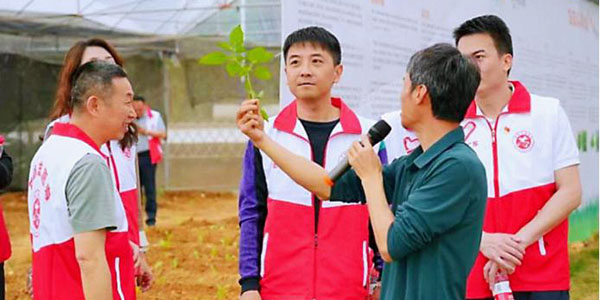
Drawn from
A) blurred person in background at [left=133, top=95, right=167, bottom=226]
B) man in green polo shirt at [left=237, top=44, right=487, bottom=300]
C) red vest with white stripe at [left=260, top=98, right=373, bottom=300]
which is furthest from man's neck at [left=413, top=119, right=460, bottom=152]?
blurred person in background at [left=133, top=95, right=167, bottom=226]

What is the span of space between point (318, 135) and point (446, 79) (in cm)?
83

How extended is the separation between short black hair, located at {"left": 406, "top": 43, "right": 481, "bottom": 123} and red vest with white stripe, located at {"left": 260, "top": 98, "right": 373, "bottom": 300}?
711 mm

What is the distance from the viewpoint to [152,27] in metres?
12.8

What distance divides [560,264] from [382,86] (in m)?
1.70

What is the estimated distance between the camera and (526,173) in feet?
10.1

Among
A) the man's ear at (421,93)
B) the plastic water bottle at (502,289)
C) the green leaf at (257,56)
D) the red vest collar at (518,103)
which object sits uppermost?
the green leaf at (257,56)

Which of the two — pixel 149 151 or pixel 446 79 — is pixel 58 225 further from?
pixel 149 151

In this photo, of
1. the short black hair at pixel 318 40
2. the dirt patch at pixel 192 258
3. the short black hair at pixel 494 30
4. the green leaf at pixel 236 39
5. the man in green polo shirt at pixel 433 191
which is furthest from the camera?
the dirt patch at pixel 192 258

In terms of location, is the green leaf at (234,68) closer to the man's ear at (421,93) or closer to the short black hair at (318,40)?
the man's ear at (421,93)

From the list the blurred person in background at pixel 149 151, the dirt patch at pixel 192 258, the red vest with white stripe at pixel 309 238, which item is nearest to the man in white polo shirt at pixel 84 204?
the red vest with white stripe at pixel 309 238

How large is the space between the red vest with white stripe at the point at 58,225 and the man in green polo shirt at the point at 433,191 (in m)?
0.88

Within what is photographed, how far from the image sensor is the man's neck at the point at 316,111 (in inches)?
116

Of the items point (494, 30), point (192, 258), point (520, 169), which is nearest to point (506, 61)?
point (494, 30)

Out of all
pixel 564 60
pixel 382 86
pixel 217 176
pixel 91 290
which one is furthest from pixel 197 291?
pixel 217 176
